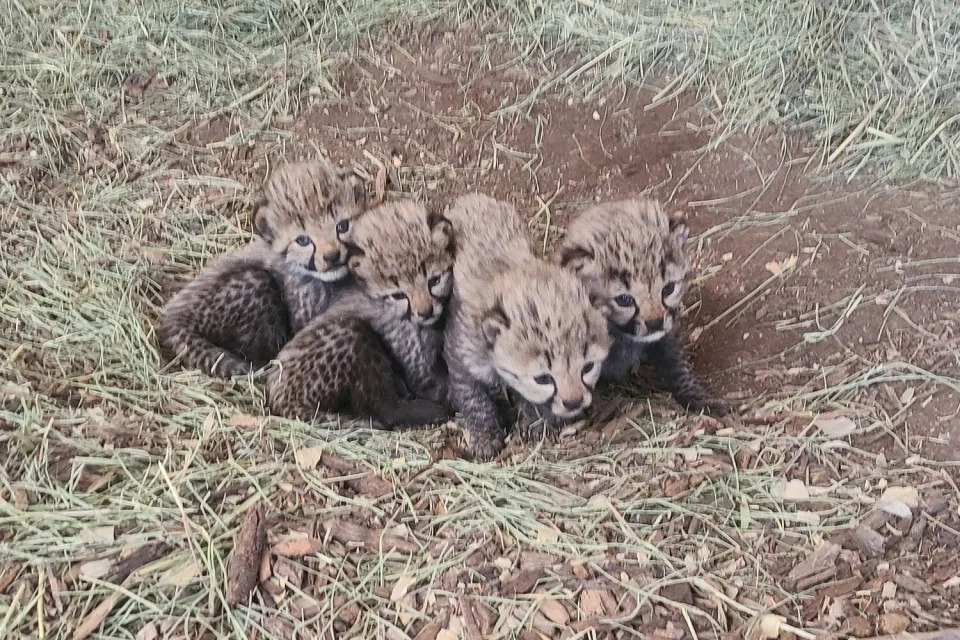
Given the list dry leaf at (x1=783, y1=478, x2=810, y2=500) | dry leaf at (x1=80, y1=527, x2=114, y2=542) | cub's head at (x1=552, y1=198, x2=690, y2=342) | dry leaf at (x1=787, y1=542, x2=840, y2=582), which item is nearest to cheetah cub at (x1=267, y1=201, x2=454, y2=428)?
cub's head at (x1=552, y1=198, x2=690, y2=342)

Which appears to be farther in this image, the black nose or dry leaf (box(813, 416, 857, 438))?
the black nose

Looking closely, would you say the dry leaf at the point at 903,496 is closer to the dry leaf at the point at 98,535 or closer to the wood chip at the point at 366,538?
the wood chip at the point at 366,538

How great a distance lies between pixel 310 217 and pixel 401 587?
1812mm

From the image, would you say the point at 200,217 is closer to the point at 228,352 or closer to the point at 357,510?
the point at 228,352

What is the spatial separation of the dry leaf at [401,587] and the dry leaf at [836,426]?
1648 millimetres

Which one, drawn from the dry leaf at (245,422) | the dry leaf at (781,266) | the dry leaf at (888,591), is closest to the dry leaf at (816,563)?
the dry leaf at (888,591)

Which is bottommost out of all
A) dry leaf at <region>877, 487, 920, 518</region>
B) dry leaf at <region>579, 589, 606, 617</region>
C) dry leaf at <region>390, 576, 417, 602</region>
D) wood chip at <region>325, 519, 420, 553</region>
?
dry leaf at <region>877, 487, 920, 518</region>

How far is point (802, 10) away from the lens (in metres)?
Answer: 4.65

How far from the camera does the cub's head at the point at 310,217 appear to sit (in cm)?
356

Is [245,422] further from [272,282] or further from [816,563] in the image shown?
[816,563]

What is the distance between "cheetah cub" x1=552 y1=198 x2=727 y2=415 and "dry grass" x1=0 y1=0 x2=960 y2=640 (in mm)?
423

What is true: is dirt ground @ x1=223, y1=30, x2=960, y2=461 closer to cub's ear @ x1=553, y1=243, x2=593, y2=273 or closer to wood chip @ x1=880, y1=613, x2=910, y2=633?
wood chip @ x1=880, y1=613, x2=910, y2=633

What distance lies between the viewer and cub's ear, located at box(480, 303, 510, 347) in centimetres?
289

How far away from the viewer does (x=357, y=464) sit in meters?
2.97
